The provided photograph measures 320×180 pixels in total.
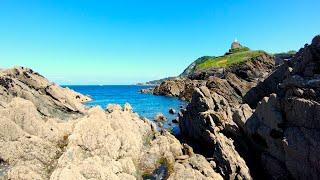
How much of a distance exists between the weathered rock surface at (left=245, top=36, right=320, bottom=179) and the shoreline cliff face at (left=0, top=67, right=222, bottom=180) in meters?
7.51

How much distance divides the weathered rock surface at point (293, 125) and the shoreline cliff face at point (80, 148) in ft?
24.7

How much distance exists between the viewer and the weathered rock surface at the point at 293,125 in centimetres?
3944

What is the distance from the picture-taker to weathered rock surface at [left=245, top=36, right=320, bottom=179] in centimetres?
3944

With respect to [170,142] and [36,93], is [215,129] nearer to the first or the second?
[170,142]

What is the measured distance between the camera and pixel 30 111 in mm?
46062

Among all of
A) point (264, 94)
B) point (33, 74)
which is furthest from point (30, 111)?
point (264, 94)

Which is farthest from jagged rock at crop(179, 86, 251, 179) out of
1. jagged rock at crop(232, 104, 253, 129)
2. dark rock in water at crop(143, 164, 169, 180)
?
dark rock in water at crop(143, 164, 169, 180)

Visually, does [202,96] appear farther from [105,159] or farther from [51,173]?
[51,173]

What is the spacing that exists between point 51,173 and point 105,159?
6437 mm

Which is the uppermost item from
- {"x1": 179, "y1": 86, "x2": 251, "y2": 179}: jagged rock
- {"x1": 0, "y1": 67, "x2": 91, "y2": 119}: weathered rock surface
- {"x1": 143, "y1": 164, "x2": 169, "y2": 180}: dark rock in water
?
{"x1": 0, "y1": 67, "x2": 91, "y2": 119}: weathered rock surface

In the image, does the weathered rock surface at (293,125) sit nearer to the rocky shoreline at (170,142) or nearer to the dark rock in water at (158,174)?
the rocky shoreline at (170,142)

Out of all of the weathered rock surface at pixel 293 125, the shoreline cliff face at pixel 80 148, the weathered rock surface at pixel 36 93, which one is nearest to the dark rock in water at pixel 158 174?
the shoreline cliff face at pixel 80 148

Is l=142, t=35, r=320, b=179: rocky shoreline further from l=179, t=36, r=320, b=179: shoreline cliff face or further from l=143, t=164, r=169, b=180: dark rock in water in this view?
l=143, t=164, r=169, b=180: dark rock in water

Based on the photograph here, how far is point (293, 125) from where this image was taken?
42.5 m
